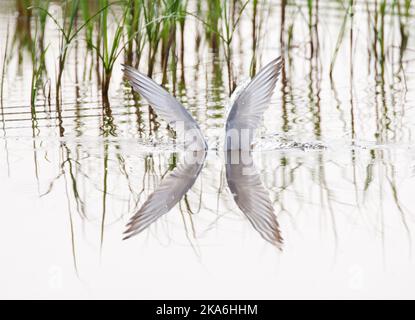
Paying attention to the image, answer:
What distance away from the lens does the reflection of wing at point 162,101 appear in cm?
445

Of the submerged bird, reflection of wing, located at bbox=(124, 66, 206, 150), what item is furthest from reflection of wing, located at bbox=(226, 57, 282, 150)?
reflection of wing, located at bbox=(124, 66, 206, 150)

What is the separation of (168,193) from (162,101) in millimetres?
542

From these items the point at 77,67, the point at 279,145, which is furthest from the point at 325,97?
the point at 77,67

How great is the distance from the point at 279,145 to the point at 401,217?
4.49ft

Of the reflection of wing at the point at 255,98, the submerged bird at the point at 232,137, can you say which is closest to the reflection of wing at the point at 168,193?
the submerged bird at the point at 232,137

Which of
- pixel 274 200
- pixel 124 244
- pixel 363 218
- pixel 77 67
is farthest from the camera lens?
pixel 77 67

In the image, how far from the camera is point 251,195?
4070 mm

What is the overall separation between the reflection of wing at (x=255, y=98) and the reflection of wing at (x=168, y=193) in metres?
0.28

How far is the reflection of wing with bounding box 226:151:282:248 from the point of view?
3545 mm

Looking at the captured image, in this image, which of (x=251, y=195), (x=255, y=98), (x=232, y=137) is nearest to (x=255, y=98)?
(x=255, y=98)

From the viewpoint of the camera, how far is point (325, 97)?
20.9 ft

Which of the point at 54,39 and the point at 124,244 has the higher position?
the point at 54,39

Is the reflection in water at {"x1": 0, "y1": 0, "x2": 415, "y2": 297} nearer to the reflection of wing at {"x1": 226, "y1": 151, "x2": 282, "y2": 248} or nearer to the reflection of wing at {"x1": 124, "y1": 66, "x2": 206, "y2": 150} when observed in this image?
the reflection of wing at {"x1": 226, "y1": 151, "x2": 282, "y2": 248}
